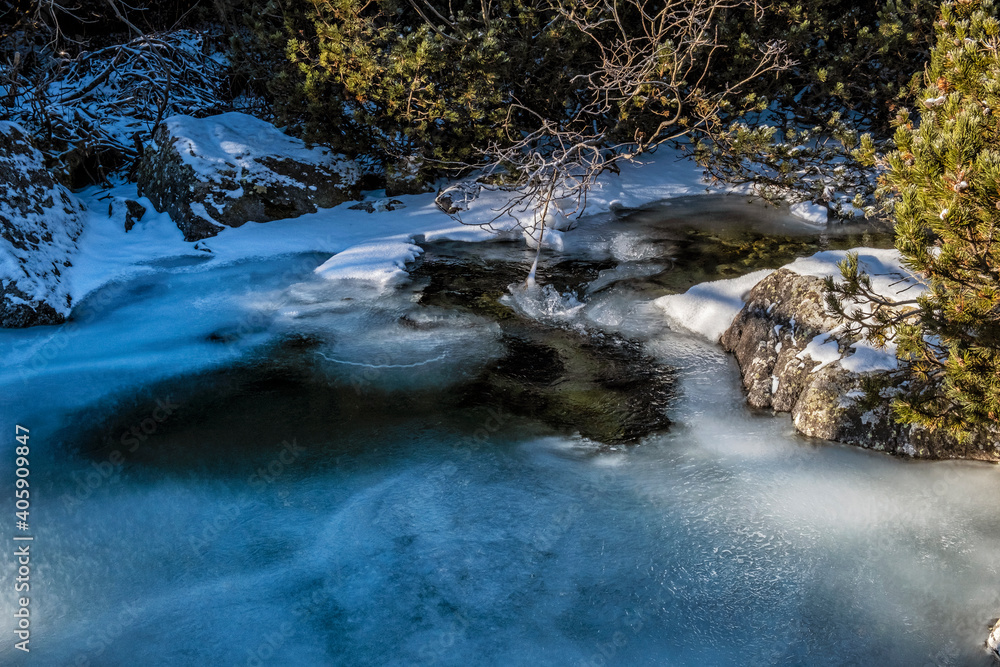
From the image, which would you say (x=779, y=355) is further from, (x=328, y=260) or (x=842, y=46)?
(x=842, y=46)

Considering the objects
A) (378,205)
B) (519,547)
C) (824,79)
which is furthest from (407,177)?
(519,547)

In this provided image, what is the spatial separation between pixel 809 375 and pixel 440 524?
286cm

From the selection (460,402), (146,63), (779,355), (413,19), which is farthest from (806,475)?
(146,63)

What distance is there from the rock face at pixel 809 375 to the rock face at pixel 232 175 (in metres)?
5.89

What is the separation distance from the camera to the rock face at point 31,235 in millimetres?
6273

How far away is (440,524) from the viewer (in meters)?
3.97

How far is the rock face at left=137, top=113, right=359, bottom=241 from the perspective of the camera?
27.4ft

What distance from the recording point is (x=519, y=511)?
4.05 meters

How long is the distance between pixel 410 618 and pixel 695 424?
2.51 metres

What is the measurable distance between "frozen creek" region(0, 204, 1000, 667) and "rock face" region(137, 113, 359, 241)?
113 inches

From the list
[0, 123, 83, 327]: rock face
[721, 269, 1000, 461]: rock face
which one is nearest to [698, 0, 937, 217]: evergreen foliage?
[721, 269, 1000, 461]: rock face

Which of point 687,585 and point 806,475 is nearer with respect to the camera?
point 687,585

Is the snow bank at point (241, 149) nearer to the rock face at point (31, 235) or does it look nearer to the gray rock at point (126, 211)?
the gray rock at point (126, 211)

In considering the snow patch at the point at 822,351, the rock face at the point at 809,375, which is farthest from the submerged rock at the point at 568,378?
the snow patch at the point at 822,351
